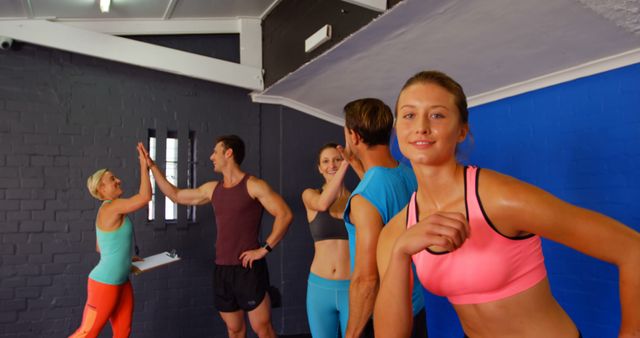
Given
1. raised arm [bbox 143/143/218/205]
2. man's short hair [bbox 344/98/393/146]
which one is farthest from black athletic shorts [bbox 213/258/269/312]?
man's short hair [bbox 344/98/393/146]

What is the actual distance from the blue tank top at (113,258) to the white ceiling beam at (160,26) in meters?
2.09

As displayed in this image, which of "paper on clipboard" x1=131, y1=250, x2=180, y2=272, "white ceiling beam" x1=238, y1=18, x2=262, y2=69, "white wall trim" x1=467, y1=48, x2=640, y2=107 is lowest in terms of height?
"paper on clipboard" x1=131, y1=250, x2=180, y2=272

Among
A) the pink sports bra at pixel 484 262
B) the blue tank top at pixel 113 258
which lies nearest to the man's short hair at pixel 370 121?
the pink sports bra at pixel 484 262

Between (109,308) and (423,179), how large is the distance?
114 inches

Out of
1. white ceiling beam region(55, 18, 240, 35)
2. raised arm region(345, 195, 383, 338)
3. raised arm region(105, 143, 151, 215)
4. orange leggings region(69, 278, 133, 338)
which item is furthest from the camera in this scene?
white ceiling beam region(55, 18, 240, 35)

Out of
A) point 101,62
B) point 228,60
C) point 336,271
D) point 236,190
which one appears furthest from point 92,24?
point 336,271

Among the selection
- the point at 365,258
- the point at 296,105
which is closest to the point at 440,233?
the point at 365,258

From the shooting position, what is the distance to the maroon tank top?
3609mm

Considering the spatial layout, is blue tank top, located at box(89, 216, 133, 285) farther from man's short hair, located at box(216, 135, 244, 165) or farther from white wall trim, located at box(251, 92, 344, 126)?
white wall trim, located at box(251, 92, 344, 126)

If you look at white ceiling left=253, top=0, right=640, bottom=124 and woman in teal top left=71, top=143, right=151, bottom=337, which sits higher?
white ceiling left=253, top=0, right=640, bottom=124

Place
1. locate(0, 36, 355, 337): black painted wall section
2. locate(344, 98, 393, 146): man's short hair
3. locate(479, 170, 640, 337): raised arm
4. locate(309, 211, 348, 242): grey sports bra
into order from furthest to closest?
1. locate(0, 36, 355, 337): black painted wall section
2. locate(309, 211, 348, 242): grey sports bra
3. locate(344, 98, 393, 146): man's short hair
4. locate(479, 170, 640, 337): raised arm

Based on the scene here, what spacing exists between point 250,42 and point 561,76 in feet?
10.3

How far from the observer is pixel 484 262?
124cm

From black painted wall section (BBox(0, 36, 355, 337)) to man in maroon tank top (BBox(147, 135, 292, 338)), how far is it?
3.96ft
